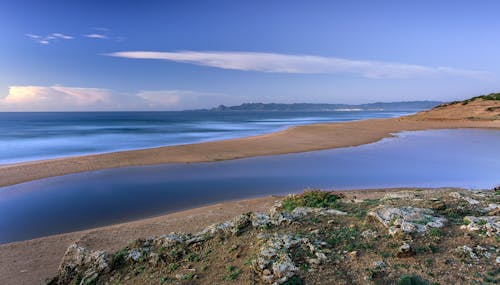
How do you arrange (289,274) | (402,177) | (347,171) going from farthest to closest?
1. (347,171)
2. (402,177)
3. (289,274)

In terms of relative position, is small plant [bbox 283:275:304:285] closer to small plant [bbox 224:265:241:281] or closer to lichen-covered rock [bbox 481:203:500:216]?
small plant [bbox 224:265:241:281]

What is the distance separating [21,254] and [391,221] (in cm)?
747

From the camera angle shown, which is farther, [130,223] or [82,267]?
[130,223]

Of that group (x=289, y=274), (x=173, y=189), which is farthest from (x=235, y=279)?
(x=173, y=189)

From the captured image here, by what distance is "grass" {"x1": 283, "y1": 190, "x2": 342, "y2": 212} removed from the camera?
6.71 m

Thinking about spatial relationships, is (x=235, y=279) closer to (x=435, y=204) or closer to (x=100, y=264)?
(x=100, y=264)

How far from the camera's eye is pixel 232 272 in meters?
4.50

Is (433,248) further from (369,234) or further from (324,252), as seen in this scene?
(324,252)

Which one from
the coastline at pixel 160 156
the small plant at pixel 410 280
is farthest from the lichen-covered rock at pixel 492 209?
the coastline at pixel 160 156

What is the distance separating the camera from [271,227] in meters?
5.52

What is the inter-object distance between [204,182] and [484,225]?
10.4m

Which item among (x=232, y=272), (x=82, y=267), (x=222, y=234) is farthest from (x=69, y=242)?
(x=232, y=272)

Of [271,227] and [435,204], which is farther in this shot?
[435,204]

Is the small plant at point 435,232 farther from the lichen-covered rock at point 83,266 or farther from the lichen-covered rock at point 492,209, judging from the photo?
the lichen-covered rock at point 83,266
